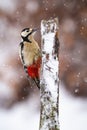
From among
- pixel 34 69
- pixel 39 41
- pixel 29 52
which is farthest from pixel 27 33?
pixel 39 41

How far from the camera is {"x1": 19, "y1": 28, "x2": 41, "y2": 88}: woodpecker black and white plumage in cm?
517

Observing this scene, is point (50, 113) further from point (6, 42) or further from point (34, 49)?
point (6, 42)

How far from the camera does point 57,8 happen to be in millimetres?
9141

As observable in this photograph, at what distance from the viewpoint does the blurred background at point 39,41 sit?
28.9ft

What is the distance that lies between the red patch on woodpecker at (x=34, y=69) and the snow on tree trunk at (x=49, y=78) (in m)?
0.72

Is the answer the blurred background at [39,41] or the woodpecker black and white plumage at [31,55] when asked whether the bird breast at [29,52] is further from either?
the blurred background at [39,41]

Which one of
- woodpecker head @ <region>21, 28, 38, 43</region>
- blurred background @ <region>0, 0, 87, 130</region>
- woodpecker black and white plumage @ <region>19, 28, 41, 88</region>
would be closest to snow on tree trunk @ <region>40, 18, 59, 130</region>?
woodpecker black and white plumage @ <region>19, 28, 41, 88</region>

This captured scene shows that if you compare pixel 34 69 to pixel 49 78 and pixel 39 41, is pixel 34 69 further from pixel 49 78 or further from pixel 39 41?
pixel 39 41

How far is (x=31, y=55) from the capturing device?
204 inches

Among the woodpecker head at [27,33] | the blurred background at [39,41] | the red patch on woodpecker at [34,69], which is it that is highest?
the blurred background at [39,41]

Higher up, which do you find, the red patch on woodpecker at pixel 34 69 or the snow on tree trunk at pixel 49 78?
the red patch on woodpecker at pixel 34 69

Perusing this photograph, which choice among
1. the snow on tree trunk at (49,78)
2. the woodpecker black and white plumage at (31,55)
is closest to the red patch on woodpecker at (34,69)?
the woodpecker black and white plumage at (31,55)

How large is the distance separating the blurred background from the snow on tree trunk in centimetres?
413

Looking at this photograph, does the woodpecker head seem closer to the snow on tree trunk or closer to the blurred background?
the snow on tree trunk
